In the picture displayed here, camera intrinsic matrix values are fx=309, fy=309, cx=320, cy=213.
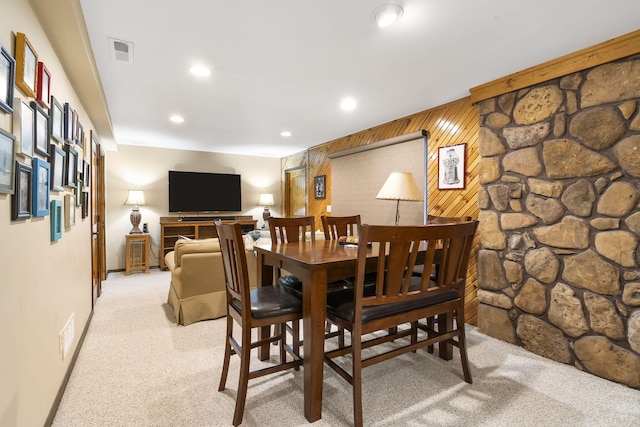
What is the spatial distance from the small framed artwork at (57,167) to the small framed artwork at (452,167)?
317cm

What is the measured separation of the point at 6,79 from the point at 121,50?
1286 mm

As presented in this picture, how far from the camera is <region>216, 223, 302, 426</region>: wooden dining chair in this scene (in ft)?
5.17

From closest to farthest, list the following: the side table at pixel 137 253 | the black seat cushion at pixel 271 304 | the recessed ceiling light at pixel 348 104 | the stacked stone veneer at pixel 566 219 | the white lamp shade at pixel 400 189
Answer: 1. the black seat cushion at pixel 271 304
2. the stacked stone veneer at pixel 566 219
3. the white lamp shade at pixel 400 189
4. the recessed ceiling light at pixel 348 104
5. the side table at pixel 137 253

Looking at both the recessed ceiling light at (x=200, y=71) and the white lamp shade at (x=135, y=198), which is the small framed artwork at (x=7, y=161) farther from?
the white lamp shade at (x=135, y=198)

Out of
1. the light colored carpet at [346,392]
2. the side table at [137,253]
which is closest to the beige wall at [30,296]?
the light colored carpet at [346,392]

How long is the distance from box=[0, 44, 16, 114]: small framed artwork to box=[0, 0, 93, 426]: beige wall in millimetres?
49

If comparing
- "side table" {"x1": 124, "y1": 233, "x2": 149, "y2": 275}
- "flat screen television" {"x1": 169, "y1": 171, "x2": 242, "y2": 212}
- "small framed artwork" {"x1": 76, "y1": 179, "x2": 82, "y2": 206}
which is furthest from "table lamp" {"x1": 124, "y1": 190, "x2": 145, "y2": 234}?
"small framed artwork" {"x1": 76, "y1": 179, "x2": 82, "y2": 206}

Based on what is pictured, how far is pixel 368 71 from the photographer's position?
8.23 ft

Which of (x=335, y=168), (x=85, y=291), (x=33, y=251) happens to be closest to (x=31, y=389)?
(x=33, y=251)

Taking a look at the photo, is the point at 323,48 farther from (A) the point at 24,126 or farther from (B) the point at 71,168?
(B) the point at 71,168

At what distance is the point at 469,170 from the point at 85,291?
3.76 m

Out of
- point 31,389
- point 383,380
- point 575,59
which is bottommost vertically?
point 383,380

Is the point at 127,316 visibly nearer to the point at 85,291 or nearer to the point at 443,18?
the point at 85,291

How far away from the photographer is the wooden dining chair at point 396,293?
146cm
